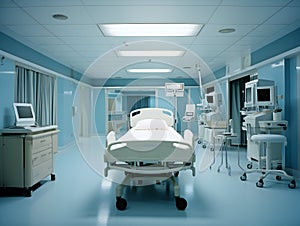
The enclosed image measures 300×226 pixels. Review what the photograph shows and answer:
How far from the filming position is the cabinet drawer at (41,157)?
11.2 feet

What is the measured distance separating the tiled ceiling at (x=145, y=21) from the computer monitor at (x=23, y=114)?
117 cm

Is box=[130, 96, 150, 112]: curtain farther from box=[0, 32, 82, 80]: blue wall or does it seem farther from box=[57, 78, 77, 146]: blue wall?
box=[0, 32, 82, 80]: blue wall

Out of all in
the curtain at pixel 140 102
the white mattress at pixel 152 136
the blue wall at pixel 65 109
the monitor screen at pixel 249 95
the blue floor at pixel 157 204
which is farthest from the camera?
the curtain at pixel 140 102

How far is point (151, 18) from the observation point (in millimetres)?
3736

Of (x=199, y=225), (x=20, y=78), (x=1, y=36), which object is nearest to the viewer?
(x=199, y=225)

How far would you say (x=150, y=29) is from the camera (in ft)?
14.0

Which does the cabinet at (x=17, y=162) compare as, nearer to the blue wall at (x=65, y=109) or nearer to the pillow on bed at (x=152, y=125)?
the pillow on bed at (x=152, y=125)

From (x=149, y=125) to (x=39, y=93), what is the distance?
2.59 m

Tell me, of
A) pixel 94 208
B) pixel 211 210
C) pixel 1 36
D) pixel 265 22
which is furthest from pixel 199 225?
pixel 1 36

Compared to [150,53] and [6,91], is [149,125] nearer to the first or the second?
[150,53]

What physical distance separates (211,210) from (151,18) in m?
2.53

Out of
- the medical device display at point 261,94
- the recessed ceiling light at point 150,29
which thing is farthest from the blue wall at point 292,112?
the recessed ceiling light at point 150,29

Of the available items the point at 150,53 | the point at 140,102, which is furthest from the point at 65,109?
the point at 140,102

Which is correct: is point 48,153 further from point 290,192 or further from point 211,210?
point 290,192
